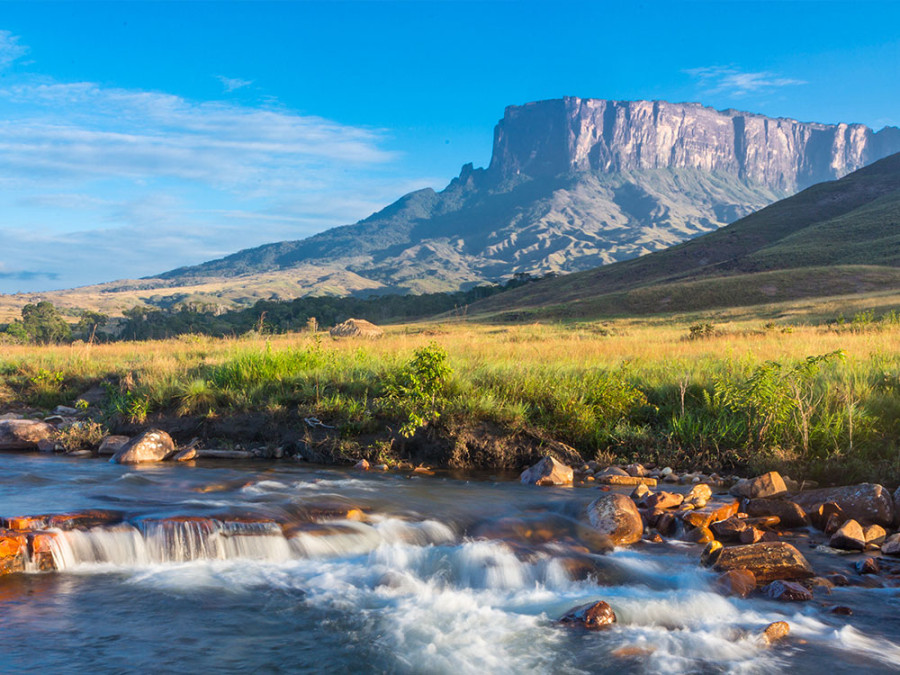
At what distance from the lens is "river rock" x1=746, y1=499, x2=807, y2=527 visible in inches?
336

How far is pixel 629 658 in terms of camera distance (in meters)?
5.82

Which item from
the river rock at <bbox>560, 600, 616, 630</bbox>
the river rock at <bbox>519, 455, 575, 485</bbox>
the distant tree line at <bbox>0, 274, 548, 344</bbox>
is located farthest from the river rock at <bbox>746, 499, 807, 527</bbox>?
the distant tree line at <bbox>0, 274, 548, 344</bbox>

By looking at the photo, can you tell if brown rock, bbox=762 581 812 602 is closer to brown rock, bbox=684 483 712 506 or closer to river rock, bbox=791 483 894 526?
river rock, bbox=791 483 894 526

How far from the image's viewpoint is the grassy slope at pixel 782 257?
58.3 meters

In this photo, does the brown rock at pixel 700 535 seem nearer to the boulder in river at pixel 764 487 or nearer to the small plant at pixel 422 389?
the boulder in river at pixel 764 487

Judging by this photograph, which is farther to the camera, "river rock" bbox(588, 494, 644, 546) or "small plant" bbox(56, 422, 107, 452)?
"small plant" bbox(56, 422, 107, 452)

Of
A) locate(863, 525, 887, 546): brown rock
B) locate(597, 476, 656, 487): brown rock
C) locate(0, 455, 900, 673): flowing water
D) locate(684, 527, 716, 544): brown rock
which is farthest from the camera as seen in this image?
locate(597, 476, 656, 487): brown rock

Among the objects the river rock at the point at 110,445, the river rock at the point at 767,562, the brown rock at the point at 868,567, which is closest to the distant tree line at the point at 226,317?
the river rock at the point at 110,445

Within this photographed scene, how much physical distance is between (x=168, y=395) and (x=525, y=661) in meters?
10.6

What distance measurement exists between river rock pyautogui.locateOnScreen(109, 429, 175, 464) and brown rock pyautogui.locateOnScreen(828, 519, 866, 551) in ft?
36.0

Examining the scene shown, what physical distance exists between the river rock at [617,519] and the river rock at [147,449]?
321 inches

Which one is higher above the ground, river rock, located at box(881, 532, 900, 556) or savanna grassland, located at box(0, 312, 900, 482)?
savanna grassland, located at box(0, 312, 900, 482)

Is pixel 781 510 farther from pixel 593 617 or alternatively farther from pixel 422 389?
pixel 422 389

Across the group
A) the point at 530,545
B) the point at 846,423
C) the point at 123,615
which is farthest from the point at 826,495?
the point at 123,615
